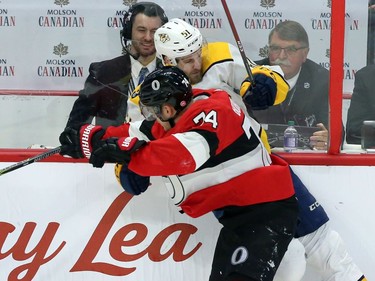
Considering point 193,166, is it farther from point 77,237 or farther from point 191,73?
point 77,237

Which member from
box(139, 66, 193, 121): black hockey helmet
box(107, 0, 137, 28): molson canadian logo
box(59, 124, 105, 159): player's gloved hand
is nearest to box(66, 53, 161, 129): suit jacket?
Answer: box(107, 0, 137, 28): molson canadian logo

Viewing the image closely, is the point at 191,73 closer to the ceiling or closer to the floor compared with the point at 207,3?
closer to the floor

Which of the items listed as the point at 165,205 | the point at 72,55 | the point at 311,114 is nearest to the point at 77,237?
the point at 165,205

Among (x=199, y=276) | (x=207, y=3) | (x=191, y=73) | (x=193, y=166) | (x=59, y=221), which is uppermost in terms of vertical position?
(x=207, y=3)

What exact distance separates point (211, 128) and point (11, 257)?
1.07 meters

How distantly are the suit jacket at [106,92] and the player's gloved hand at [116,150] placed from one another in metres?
0.55

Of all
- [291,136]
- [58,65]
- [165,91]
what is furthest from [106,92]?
[291,136]

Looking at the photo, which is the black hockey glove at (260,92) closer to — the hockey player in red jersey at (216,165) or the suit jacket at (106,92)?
the hockey player in red jersey at (216,165)

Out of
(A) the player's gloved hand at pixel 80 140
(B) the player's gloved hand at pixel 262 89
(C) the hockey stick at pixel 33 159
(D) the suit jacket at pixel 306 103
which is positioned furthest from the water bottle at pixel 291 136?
(C) the hockey stick at pixel 33 159

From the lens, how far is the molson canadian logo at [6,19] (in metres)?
3.39

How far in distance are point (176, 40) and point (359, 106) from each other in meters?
0.77

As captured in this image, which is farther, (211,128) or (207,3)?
(207,3)

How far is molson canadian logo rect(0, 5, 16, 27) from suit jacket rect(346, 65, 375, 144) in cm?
137

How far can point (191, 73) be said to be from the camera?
3.26 m
